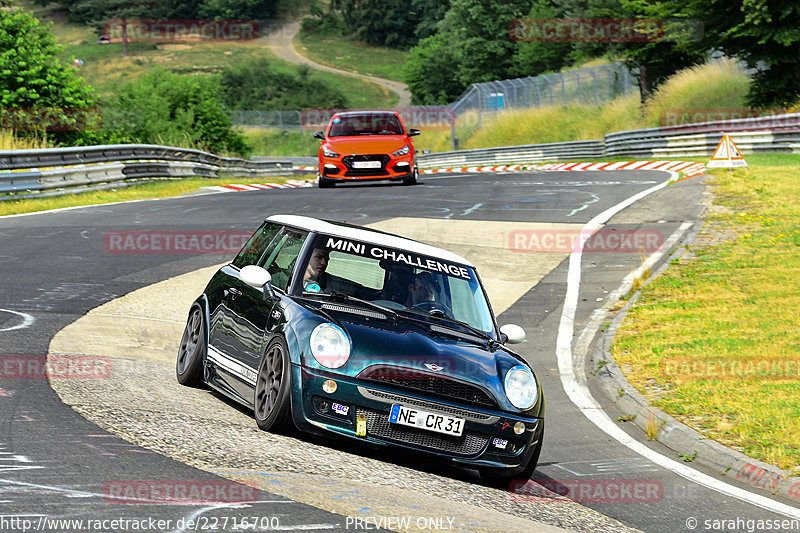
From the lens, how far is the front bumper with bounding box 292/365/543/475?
261 inches

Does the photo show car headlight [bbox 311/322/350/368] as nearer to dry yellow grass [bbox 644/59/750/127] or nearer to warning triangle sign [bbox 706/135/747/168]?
warning triangle sign [bbox 706/135/747/168]

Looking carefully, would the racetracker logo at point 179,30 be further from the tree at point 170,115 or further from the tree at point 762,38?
the tree at point 762,38

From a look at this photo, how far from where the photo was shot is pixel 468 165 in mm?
53000

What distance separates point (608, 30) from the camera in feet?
164

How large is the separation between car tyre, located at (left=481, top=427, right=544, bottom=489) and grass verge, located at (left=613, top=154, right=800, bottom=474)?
1.98 metres

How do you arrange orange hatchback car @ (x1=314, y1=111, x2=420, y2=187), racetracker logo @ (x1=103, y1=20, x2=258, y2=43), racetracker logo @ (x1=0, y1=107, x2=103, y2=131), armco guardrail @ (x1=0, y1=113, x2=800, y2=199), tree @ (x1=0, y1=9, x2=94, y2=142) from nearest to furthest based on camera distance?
1. armco guardrail @ (x1=0, y1=113, x2=800, y2=199)
2. orange hatchback car @ (x1=314, y1=111, x2=420, y2=187)
3. racetracker logo @ (x1=0, y1=107, x2=103, y2=131)
4. tree @ (x1=0, y1=9, x2=94, y2=142)
5. racetracker logo @ (x1=103, y1=20, x2=258, y2=43)

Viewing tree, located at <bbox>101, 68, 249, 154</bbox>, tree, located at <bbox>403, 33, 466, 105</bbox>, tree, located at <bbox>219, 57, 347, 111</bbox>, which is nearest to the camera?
tree, located at <bbox>101, 68, 249, 154</bbox>

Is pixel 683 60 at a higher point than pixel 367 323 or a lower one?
higher

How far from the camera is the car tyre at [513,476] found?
7.08 meters

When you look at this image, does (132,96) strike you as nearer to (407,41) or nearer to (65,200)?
(65,200)

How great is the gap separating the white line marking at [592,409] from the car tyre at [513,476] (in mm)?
1402

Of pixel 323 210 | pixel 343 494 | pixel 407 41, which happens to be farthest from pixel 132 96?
pixel 407 41

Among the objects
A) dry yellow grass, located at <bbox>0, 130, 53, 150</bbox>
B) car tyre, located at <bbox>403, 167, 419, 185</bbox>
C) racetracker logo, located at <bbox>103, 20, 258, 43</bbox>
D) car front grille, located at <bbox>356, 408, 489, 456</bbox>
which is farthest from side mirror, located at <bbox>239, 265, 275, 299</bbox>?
racetracker logo, located at <bbox>103, 20, 258, 43</bbox>

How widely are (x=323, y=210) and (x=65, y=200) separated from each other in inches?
247
